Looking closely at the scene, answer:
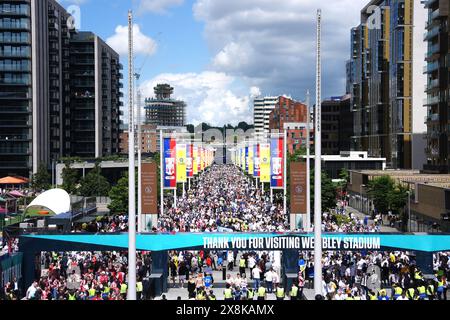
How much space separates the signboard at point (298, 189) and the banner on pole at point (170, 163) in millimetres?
14266

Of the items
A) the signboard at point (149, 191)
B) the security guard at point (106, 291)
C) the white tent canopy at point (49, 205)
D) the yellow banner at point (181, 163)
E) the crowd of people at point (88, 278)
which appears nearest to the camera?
the security guard at point (106, 291)

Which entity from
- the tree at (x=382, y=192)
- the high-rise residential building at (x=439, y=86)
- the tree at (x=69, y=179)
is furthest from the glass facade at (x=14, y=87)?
the tree at (x=382, y=192)

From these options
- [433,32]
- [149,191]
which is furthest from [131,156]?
[433,32]

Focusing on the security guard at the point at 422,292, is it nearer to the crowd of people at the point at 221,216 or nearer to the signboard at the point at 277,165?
the crowd of people at the point at 221,216

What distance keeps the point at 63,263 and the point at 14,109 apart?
81.6m

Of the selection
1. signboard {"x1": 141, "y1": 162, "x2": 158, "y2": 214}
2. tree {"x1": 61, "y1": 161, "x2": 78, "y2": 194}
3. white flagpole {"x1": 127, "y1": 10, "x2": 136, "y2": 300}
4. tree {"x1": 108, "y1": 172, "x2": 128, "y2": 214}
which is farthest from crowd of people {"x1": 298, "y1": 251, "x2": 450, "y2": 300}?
tree {"x1": 61, "y1": 161, "x2": 78, "y2": 194}

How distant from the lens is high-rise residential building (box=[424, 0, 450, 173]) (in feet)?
264

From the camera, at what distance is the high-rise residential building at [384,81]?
116062 mm

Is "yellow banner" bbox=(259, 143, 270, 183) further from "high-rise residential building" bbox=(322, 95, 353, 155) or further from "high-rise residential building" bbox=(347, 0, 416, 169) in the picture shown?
"high-rise residential building" bbox=(322, 95, 353, 155)

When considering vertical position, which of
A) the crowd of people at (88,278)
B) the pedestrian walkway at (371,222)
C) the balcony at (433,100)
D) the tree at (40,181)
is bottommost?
the pedestrian walkway at (371,222)

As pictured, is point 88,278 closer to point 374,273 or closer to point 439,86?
point 374,273

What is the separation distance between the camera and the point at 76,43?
145000mm

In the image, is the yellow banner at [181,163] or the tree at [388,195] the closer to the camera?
the yellow banner at [181,163]

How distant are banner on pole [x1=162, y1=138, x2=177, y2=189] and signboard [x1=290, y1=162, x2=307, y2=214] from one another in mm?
14266
